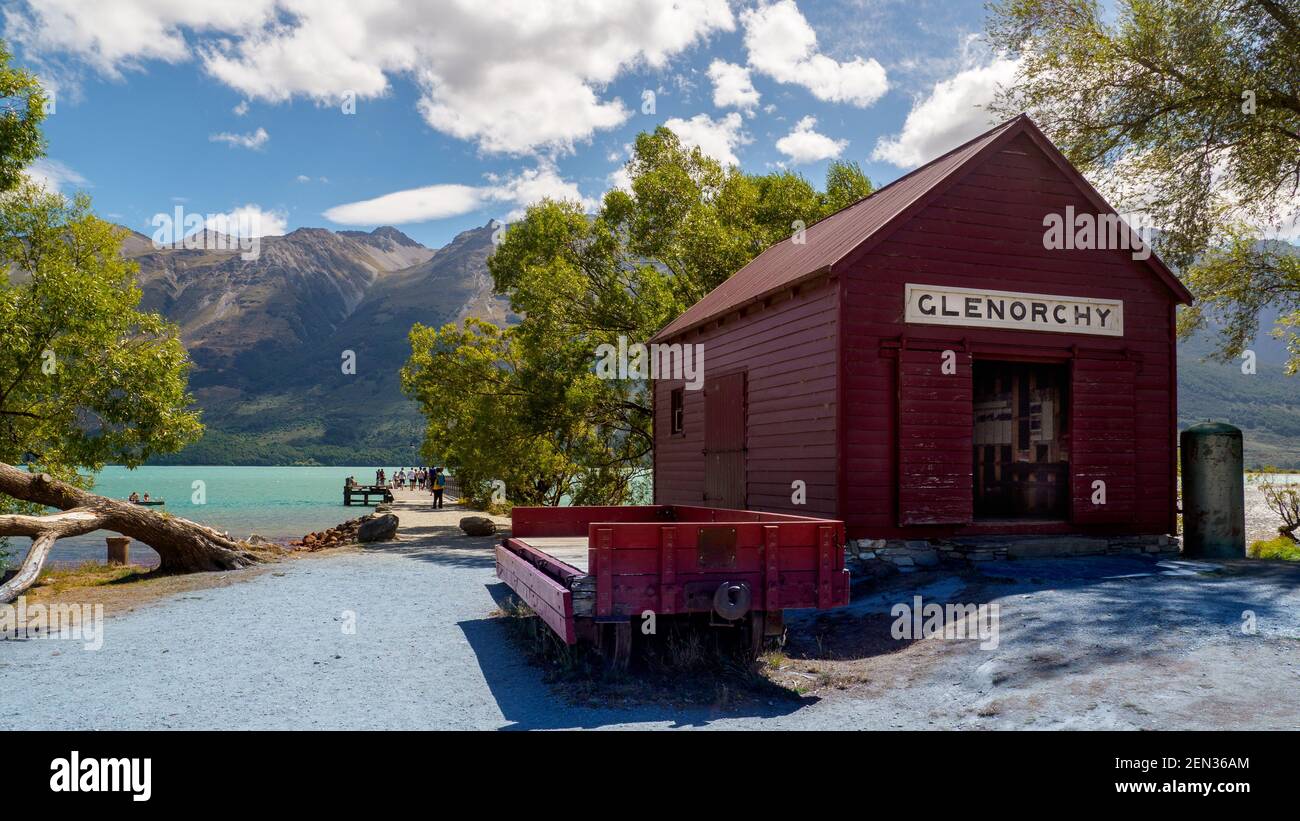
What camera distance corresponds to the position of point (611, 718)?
6.70 metres

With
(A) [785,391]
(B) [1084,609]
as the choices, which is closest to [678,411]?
(A) [785,391]

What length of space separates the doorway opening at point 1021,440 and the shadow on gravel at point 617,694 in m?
9.06

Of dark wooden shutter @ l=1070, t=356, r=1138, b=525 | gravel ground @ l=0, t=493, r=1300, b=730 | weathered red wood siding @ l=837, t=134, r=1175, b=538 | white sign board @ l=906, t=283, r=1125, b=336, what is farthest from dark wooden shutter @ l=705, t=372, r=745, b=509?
dark wooden shutter @ l=1070, t=356, r=1138, b=525

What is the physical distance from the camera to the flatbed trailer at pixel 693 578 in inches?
281

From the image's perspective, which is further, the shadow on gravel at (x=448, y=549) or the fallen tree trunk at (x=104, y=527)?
the shadow on gravel at (x=448, y=549)

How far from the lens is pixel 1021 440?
634 inches

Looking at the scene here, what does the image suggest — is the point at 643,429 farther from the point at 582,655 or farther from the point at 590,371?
the point at 582,655

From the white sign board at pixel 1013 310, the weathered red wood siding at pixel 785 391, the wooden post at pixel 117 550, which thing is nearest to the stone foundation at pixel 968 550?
the weathered red wood siding at pixel 785 391

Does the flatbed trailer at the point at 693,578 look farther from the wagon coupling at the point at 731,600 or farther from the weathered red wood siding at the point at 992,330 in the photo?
the weathered red wood siding at the point at 992,330

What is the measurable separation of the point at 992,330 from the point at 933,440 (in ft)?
7.09

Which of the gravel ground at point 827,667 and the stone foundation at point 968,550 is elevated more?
the stone foundation at point 968,550

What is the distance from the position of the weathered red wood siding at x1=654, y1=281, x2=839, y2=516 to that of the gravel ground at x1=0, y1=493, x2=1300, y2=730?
2.36 meters
